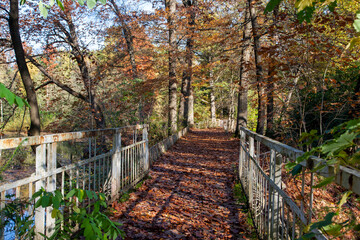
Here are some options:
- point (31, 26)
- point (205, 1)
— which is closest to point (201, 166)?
point (31, 26)

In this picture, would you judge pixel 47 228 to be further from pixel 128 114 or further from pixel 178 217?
pixel 128 114

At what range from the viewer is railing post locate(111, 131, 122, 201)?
520 centimetres

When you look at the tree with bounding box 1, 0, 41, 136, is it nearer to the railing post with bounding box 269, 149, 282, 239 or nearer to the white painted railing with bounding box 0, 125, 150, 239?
the white painted railing with bounding box 0, 125, 150, 239

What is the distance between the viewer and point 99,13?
13406 millimetres

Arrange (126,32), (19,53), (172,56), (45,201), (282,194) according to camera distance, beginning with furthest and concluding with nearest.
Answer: (126,32) < (172,56) < (19,53) < (282,194) < (45,201)

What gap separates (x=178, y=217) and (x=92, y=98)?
8.13 metres

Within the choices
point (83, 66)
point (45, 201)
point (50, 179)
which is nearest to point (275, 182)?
point (45, 201)

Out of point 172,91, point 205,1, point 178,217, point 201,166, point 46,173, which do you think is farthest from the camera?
point 205,1

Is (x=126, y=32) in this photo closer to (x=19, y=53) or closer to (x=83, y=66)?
(x=83, y=66)

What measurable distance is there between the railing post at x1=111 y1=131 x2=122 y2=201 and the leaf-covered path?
270mm

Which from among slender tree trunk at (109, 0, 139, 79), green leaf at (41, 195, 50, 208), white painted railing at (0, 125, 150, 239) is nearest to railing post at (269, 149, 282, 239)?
green leaf at (41, 195, 50, 208)

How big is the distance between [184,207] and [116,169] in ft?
5.10

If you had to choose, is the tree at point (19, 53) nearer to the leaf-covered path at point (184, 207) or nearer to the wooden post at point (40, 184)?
the leaf-covered path at point (184, 207)

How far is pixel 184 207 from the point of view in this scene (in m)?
5.41
